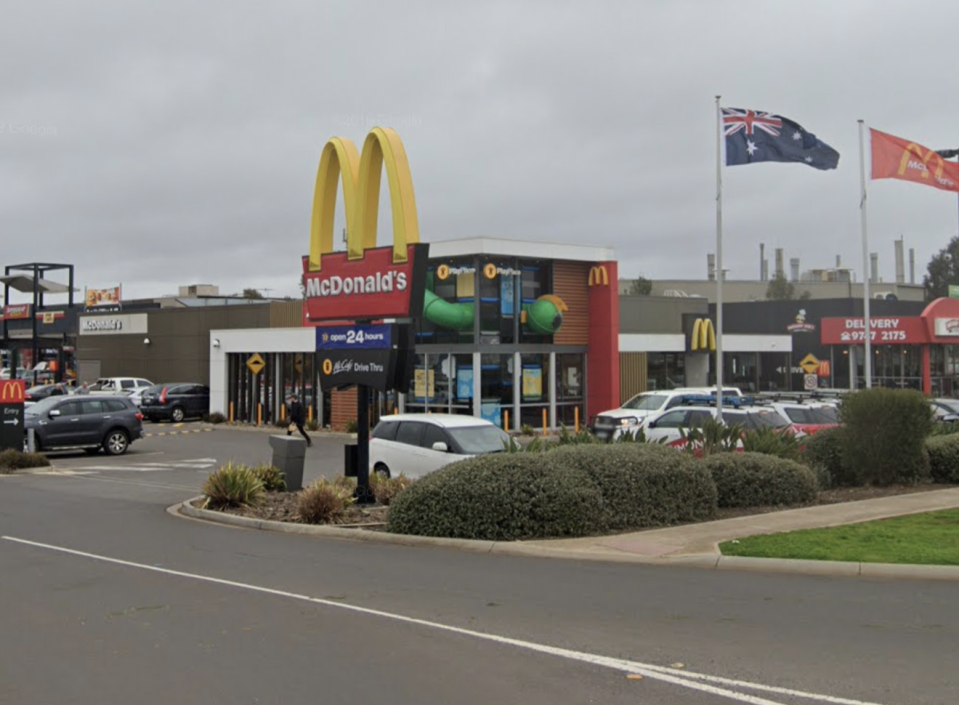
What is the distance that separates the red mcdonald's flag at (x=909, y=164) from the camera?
A: 23.9 meters

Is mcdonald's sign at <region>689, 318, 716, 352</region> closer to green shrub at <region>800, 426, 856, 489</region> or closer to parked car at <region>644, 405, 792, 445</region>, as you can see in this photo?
parked car at <region>644, 405, 792, 445</region>

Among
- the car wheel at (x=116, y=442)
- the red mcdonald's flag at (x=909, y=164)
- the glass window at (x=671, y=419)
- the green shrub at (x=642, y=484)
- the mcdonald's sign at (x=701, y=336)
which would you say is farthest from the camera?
the mcdonald's sign at (x=701, y=336)

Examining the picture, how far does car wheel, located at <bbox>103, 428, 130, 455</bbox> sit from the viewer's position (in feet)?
95.7

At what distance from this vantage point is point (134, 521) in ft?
51.4

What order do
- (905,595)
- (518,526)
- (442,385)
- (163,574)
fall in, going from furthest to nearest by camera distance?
Answer: (442,385) < (518,526) < (163,574) < (905,595)

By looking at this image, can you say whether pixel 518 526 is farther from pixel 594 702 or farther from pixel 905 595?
pixel 594 702

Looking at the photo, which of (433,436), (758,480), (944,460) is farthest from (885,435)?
(433,436)

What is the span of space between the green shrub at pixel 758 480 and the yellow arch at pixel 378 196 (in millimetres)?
5992

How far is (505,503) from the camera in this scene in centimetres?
1289

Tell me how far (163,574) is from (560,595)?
4.50 m

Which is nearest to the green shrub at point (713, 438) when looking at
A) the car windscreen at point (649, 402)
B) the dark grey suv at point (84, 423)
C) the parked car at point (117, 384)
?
the car windscreen at point (649, 402)

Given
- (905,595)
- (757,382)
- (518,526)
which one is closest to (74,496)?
(518,526)

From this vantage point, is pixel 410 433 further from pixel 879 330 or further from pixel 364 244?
pixel 879 330

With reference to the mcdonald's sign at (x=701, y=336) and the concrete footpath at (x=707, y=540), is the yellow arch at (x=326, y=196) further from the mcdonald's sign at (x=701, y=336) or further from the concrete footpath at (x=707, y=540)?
the mcdonald's sign at (x=701, y=336)
